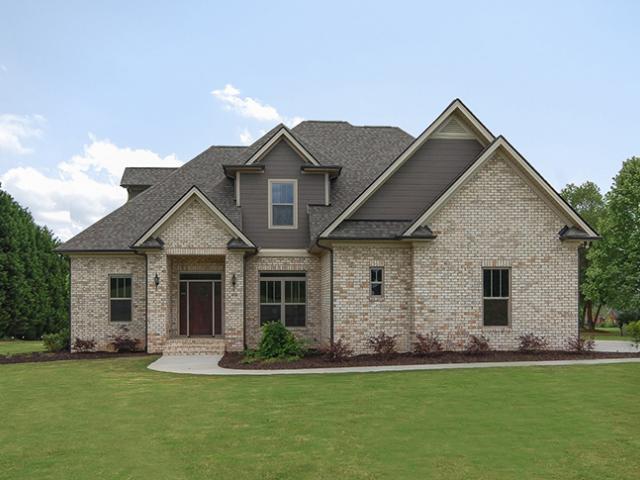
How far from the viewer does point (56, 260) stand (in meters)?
40.2

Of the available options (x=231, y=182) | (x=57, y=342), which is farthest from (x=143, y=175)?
(x=57, y=342)

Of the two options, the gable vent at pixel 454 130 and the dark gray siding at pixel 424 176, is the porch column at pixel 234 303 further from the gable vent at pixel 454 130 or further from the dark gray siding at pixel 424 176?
the gable vent at pixel 454 130

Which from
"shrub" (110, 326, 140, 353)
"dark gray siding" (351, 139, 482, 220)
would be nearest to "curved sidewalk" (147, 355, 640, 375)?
"shrub" (110, 326, 140, 353)

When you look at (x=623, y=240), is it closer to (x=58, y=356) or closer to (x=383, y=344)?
(x=383, y=344)

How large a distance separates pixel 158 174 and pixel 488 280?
50.5 ft

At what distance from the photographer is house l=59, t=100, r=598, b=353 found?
18234 mm

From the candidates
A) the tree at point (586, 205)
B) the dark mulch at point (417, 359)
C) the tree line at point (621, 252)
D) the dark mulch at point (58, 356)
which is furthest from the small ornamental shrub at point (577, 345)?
the tree at point (586, 205)

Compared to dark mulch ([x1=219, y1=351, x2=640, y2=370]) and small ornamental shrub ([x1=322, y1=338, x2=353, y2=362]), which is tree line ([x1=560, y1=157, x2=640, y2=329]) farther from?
small ornamental shrub ([x1=322, y1=338, x2=353, y2=362])

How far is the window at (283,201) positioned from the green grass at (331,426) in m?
8.39

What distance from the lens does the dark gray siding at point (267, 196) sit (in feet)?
70.9

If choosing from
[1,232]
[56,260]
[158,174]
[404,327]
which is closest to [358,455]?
[404,327]

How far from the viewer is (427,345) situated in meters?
17.7

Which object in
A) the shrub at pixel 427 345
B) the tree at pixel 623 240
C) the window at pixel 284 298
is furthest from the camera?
the tree at pixel 623 240

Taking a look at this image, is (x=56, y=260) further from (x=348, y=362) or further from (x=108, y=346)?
(x=348, y=362)
